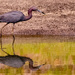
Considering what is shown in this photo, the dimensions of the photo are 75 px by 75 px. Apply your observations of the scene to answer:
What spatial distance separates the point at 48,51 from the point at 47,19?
465 centimetres

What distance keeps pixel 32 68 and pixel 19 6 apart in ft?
25.6

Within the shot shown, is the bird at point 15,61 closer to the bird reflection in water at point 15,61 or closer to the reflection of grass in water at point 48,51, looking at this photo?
the bird reflection in water at point 15,61

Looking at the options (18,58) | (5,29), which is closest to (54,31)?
(5,29)

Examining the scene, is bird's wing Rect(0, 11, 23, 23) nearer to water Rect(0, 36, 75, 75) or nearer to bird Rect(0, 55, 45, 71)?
water Rect(0, 36, 75, 75)

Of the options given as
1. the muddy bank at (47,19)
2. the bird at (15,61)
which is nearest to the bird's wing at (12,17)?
the muddy bank at (47,19)

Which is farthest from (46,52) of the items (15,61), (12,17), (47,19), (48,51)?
(47,19)

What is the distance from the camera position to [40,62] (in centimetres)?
888

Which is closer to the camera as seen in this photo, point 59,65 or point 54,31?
point 59,65

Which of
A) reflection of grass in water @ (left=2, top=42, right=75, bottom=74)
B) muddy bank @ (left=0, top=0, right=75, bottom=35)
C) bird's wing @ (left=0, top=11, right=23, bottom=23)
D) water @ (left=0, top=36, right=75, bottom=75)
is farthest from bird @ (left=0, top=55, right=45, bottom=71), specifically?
muddy bank @ (left=0, top=0, right=75, bottom=35)

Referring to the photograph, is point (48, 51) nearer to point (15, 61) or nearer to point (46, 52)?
point (46, 52)

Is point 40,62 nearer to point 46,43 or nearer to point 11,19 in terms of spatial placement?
point 46,43

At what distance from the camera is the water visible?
25.8ft

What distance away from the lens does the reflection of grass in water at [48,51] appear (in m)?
9.16

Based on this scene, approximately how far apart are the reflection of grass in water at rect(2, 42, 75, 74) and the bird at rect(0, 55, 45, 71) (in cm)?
28
